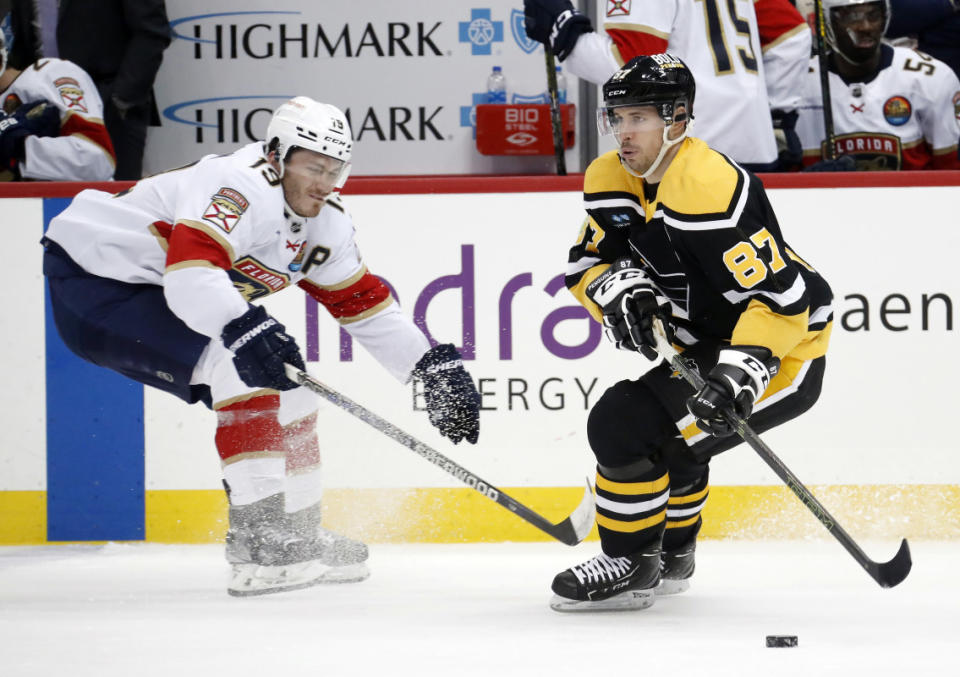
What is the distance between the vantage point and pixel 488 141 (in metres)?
4.61

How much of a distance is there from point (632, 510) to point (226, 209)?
1.06 meters

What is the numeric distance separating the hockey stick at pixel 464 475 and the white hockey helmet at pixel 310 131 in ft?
1.55

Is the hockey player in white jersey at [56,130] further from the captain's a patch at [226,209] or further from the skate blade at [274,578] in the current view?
the skate blade at [274,578]

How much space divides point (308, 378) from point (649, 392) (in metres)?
0.72

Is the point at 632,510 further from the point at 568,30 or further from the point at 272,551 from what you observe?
the point at 568,30

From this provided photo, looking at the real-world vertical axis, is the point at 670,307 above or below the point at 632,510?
above

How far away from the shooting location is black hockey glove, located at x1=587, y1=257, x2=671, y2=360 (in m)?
2.65

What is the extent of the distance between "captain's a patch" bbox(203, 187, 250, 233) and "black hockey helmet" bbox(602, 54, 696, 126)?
2.63 feet

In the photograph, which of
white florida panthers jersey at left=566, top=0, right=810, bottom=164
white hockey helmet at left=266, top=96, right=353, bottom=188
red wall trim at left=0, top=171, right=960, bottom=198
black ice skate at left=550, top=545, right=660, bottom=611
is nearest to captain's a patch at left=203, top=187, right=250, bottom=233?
white hockey helmet at left=266, top=96, right=353, bottom=188

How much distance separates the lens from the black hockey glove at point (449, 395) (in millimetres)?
3064

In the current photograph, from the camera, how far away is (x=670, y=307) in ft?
9.14

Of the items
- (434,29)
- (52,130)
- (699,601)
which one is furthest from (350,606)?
(434,29)

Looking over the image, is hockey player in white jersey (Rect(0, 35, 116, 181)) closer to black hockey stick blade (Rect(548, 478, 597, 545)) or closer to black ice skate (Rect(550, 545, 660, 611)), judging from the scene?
black hockey stick blade (Rect(548, 478, 597, 545))

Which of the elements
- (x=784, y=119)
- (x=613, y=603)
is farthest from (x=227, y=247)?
(x=784, y=119)
